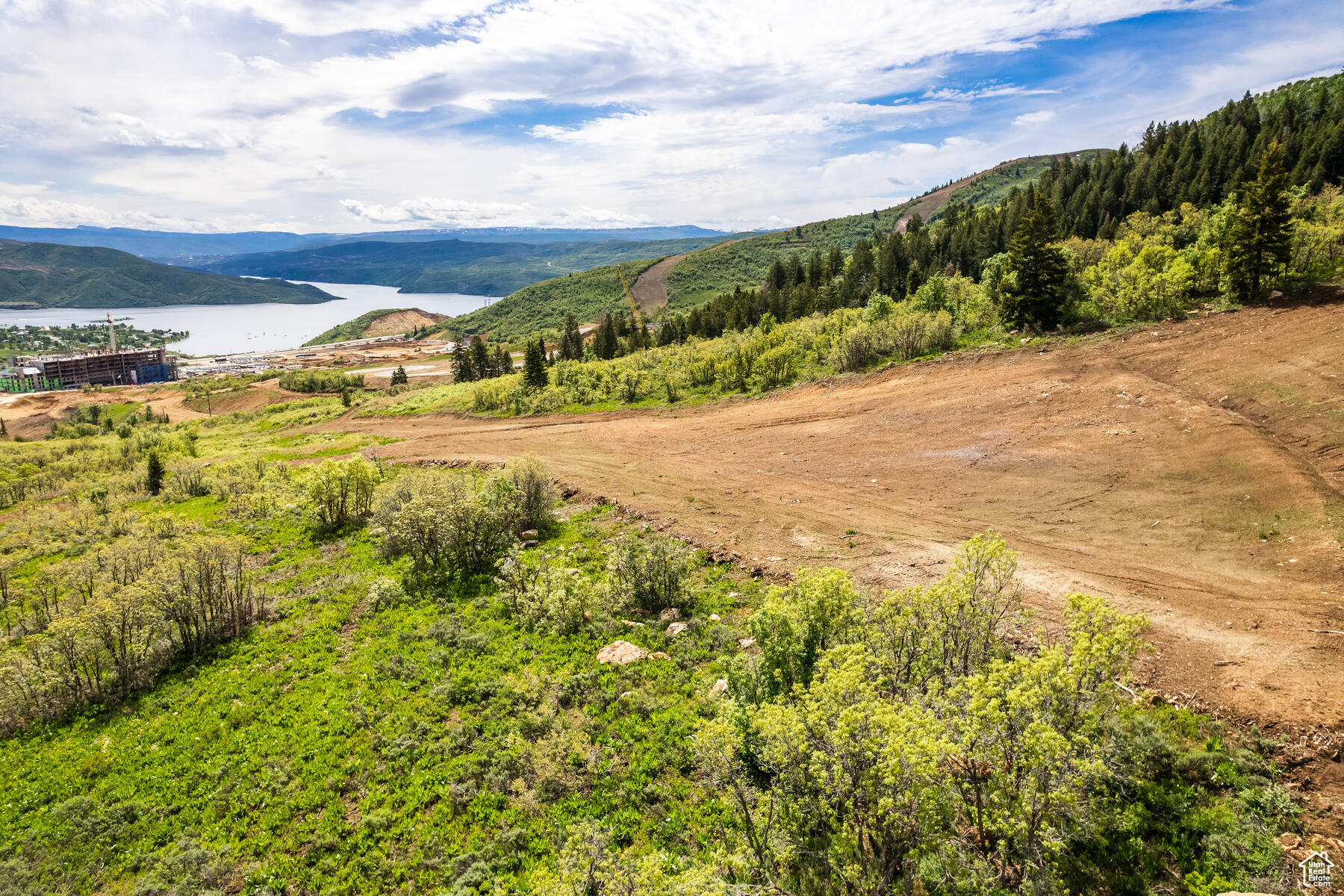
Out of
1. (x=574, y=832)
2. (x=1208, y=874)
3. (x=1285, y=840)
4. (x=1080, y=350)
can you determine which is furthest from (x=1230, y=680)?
(x=1080, y=350)

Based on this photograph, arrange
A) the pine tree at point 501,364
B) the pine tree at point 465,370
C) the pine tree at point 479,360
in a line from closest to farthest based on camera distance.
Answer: the pine tree at point 479,360 < the pine tree at point 465,370 < the pine tree at point 501,364

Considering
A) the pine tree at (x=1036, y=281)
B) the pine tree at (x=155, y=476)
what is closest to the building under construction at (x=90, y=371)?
the pine tree at (x=155, y=476)

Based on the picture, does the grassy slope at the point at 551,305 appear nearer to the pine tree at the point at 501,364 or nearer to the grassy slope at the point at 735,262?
the grassy slope at the point at 735,262

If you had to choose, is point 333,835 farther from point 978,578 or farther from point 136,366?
point 136,366

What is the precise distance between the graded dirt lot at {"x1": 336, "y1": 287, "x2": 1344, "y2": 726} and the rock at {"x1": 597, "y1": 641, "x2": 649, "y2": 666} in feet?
16.9

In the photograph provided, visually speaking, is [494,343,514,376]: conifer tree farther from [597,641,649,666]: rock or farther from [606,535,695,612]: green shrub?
[597,641,649,666]: rock

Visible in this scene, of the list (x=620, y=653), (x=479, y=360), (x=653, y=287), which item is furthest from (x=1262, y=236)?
(x=653, y=287)

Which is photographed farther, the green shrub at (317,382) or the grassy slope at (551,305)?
the grassy slope at (551,305)

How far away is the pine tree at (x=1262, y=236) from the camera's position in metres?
29.4

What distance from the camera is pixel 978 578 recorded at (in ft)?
31.9

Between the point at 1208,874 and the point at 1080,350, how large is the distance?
29.9 m

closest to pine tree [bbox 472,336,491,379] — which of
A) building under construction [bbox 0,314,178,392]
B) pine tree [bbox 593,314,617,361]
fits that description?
pine tree [bbox 593,314,617,361]

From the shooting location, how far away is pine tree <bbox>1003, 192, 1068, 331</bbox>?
3444 cm

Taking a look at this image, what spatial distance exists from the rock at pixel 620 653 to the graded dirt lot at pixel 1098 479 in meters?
5.16
